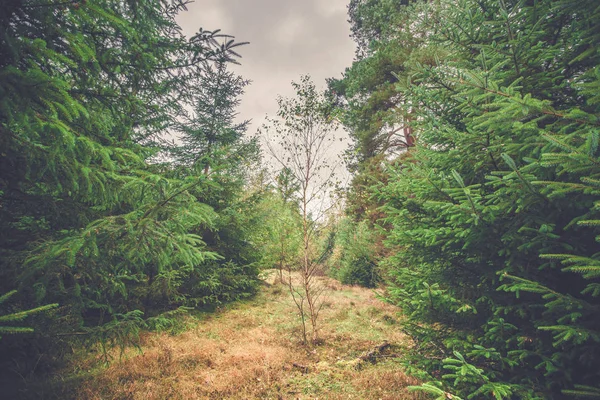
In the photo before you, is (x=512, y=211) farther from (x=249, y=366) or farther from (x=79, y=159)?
(x=249, y=366)

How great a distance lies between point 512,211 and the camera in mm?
3078

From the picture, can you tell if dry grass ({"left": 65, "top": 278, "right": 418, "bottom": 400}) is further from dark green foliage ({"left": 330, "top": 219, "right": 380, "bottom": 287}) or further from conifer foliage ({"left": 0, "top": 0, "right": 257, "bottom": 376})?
dark green foliage ({"left": 330, "top": 219, "right": 380, "bottom": 287})

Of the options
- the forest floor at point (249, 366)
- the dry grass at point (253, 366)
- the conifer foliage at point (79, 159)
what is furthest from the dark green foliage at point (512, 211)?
the conifer foliage at point (79, 159)

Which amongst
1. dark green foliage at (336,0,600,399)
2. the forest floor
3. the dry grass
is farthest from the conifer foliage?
dark green foliage at (336,0,600,399)

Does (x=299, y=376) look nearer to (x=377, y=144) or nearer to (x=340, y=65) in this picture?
(x=377, y=144)

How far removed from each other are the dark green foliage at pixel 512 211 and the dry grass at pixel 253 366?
1965 millimetres

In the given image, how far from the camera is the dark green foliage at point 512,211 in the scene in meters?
2.33

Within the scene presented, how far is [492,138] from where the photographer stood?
330 centimetres

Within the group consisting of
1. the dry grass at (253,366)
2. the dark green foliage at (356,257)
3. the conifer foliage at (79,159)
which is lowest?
the dry grass at (253,366)

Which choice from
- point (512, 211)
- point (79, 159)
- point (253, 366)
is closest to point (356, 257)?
point (253, 366)

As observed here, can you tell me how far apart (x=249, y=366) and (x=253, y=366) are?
0.33 feet

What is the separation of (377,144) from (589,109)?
10108 mm

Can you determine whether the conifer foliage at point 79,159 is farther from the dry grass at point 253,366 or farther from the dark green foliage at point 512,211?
the dark green foliage at point 512,211

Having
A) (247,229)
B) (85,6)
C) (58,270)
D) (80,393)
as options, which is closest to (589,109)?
(85,6)
